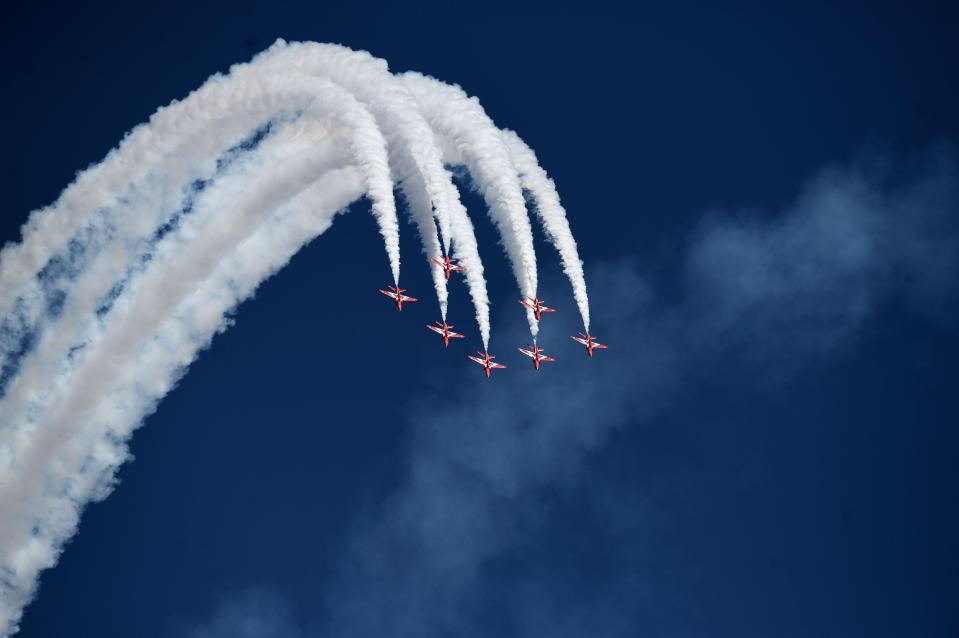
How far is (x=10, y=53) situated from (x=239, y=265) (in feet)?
91.3

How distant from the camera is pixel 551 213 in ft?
163

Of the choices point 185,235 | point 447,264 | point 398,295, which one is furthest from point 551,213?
point 185,235

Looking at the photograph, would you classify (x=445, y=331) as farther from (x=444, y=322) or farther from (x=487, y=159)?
(x=487, y=159)

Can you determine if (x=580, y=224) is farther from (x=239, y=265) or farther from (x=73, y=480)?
(x=73, y=480)

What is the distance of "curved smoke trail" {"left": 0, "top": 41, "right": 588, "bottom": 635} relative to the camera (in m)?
48.0

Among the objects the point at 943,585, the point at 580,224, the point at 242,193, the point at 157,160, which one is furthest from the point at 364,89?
the point at 943,585

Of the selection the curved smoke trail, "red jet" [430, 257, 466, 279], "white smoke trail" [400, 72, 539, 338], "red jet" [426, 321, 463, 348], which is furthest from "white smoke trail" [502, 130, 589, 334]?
"red jet" [426, 321, 463, 348]

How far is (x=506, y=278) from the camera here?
62.6 metres

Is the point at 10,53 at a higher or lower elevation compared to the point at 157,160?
higher

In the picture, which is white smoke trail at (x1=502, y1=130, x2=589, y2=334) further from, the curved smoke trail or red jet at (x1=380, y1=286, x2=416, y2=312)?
red jet at (x1=380, y1=286, x2=416, y2=312)

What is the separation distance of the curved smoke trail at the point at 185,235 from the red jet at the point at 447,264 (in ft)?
1.50

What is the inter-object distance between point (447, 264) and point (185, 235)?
12975mm

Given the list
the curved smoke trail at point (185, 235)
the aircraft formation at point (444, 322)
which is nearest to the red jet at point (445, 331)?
the aircraft formation at point (444, 322)

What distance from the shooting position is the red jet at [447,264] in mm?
48031
